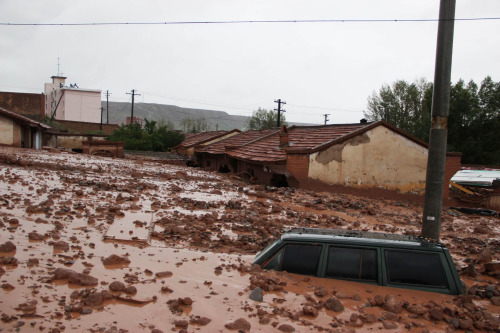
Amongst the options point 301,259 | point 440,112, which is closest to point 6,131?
point 301,259

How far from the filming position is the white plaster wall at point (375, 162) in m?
17.7

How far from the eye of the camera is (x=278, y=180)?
63.0ft

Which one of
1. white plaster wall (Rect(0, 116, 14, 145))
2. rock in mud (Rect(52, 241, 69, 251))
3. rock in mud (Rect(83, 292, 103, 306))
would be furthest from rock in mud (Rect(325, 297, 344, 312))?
white plaster wall (Rect(0, 116, 14, 145))

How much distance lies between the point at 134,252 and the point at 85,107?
252 feet

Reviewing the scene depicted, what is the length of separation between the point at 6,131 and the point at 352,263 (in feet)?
107

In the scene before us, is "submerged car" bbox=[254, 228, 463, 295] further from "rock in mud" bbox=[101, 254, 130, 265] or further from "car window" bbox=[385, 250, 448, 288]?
"rock in mud" bbox=[101, 254, 130, 265]

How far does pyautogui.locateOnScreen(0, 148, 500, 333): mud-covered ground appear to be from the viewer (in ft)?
15.5

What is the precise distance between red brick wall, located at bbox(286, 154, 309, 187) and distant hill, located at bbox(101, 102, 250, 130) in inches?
4177

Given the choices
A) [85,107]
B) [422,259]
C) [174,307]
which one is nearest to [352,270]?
[422,259]

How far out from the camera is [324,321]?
4.81 metres

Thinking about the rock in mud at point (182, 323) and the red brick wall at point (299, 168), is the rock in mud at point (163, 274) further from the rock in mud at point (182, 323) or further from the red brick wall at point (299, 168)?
the red brick wall at point (299, 168)

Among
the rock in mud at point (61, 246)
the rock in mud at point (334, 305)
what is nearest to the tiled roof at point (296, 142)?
the rock in mud at point (61, 246)

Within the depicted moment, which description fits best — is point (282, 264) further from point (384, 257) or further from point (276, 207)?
point (276, 207)

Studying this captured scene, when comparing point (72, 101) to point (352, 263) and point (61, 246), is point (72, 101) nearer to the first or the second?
point (61, 246)
